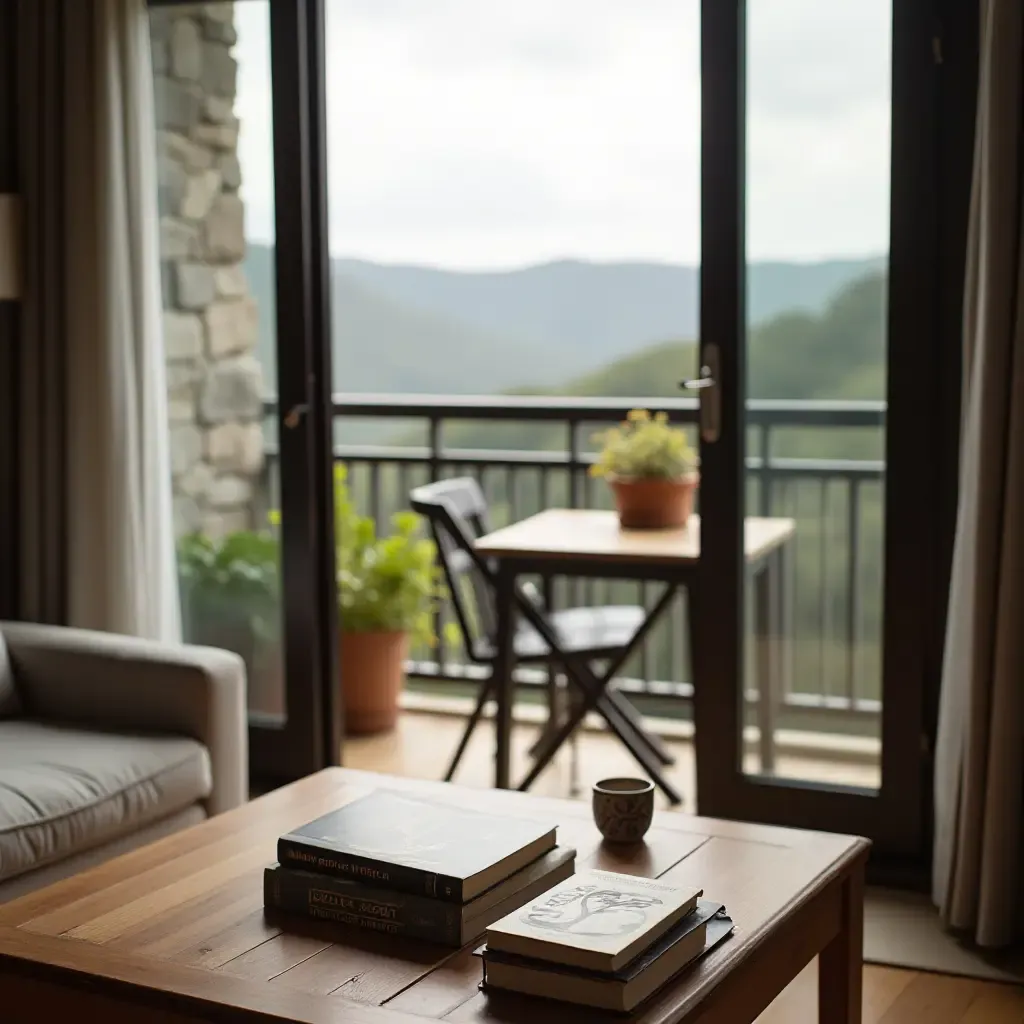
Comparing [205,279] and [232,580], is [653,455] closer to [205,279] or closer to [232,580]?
[232,580]

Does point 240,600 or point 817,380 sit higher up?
point 817,380

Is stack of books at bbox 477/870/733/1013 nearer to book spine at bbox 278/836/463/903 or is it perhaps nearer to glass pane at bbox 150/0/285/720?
book spine at bbox 278/836/463/903

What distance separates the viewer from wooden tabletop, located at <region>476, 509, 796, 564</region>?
367cm

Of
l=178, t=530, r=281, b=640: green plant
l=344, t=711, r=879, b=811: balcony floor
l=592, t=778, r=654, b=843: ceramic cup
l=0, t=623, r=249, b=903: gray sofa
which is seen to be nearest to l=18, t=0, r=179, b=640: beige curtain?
l=178, t=530, r=281, b=640: green plant

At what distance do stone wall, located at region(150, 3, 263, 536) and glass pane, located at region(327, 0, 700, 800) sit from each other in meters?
1.26

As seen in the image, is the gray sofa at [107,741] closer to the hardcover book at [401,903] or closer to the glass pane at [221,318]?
the glass pane at [221,318]

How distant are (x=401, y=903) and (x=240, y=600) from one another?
7.86ft

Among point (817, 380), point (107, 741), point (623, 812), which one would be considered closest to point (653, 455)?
point (817, 380)

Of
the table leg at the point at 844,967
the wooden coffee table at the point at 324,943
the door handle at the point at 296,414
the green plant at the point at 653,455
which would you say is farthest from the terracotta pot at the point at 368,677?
the table leg at the point at 844,967

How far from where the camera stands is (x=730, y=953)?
1.93 meters

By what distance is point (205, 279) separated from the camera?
423 cm

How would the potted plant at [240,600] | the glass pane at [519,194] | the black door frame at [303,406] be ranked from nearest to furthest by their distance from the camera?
1. the black door frame at [303,406]
2. the potted plant at [240,600]
3. the glass pane at [519,194]

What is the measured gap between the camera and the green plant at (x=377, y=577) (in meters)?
5.01

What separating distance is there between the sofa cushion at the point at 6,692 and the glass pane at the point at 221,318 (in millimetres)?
937
